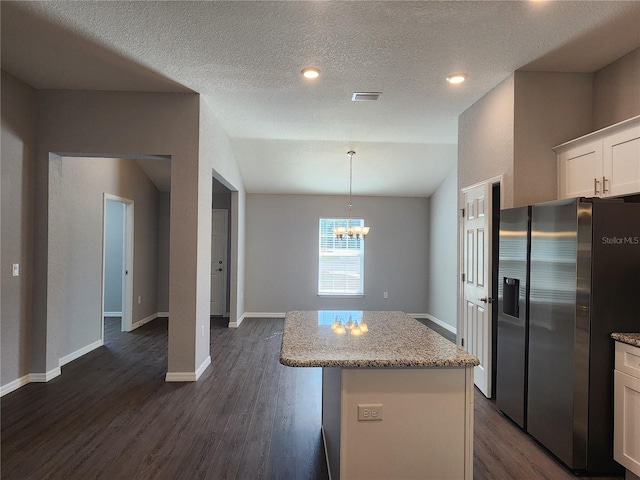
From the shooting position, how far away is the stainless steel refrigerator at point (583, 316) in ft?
7.14

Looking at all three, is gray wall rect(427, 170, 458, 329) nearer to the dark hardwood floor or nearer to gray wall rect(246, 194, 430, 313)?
gray wall rect(246, 194, 430, 313)

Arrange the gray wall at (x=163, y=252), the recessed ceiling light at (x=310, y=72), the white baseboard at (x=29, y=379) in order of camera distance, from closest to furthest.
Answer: the recessed ceiling light at (x=310, y=72) < the white baseboard at (x=29, y=379) < the gray wall at (x=163, y=252)

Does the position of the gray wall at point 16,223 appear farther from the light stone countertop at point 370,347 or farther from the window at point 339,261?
the window at point 339,261

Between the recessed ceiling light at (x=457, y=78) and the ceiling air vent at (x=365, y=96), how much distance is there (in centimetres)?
64

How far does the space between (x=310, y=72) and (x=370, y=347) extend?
90.2 inches

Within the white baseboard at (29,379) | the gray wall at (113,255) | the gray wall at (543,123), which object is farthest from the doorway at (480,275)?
the gray wall at (113,255)

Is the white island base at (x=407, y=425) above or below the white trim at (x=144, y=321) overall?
above

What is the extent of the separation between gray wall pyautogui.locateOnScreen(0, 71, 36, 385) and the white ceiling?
31cm

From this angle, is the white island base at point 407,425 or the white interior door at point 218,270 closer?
the white island base at point 407,425

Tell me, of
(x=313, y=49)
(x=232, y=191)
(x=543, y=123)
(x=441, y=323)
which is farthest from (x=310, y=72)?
(x=441, y=323)

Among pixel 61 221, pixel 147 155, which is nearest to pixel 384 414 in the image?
pixel 147 155

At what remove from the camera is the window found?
23.2 ft

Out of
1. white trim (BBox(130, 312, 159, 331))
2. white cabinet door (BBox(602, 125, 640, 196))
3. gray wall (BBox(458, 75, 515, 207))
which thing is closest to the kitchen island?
white cabinet door (BBox(602, 125, 640, 196))

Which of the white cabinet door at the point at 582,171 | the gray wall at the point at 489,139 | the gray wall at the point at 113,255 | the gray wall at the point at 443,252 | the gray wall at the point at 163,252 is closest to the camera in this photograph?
the white cabinet door at the point at 582,171
